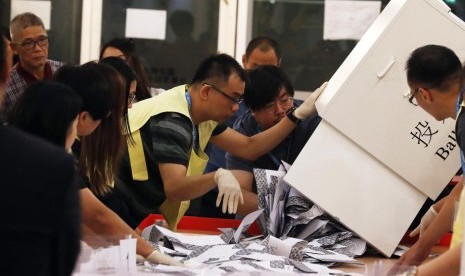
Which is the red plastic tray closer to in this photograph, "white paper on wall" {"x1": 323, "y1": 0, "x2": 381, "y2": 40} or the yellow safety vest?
the yellow safety vest

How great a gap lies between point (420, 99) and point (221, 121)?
2.50ft

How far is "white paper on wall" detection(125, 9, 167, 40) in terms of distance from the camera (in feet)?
17.3

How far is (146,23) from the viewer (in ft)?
17.4

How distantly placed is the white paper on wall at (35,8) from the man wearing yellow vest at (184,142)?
212 cm

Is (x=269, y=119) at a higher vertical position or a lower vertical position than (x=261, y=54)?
lower

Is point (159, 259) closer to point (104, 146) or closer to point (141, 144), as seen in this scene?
point (104, 146)

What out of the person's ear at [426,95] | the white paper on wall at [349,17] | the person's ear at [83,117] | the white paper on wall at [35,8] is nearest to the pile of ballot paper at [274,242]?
the person's ear at [83,117]

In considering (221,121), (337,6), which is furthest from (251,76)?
(337,6)

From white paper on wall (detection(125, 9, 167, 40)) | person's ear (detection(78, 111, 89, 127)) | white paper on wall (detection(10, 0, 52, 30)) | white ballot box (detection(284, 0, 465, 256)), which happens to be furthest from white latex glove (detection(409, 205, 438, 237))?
white paper on wall (detection(10, 0, 52, 30))

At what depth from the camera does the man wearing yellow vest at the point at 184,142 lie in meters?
3.02

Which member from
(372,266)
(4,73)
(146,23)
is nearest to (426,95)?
(372,266)

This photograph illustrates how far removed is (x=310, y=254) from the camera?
9.33ft

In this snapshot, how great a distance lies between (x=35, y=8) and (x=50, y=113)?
3.87m

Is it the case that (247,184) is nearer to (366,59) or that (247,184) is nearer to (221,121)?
(221,121)
